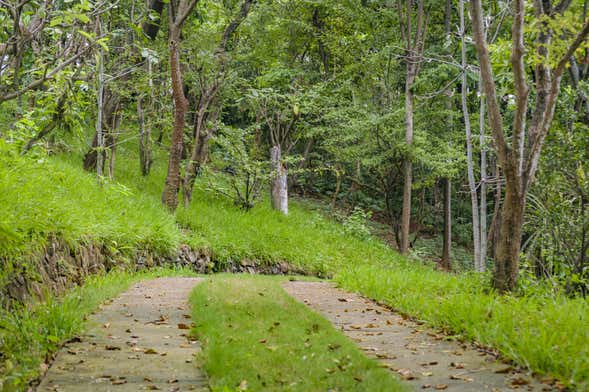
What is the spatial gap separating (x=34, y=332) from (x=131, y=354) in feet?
2.40

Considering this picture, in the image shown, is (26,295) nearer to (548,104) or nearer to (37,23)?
(37,23)

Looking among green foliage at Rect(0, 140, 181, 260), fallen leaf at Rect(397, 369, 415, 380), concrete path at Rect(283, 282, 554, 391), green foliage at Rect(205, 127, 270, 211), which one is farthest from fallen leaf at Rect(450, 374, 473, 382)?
green foliage at Rect(205, 127, 270, 211)

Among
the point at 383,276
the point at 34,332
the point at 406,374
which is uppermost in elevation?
the point at 34,332

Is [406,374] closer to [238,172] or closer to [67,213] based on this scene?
[67,213]

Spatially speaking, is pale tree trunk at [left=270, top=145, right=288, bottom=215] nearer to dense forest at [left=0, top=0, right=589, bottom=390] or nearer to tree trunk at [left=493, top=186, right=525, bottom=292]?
dense forest at [left=0, top=0, right=589, bottom=390]

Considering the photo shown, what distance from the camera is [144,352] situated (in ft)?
14.2

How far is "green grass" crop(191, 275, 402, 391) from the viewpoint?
11.9 feet

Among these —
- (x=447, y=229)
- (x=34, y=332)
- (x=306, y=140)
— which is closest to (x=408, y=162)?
(x=447, y=229)

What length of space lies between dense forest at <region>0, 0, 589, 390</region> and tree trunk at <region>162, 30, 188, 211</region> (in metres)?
0.04

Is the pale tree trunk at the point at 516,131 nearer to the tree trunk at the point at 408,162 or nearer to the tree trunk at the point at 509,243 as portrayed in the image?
the tree trunk at the point at 509,243

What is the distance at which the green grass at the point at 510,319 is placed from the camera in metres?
3.82

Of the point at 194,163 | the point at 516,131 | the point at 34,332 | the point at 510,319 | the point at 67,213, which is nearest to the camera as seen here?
the point at 34,332

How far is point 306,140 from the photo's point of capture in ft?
73.6

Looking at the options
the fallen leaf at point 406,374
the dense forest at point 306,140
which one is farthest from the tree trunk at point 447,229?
the fallen leaf at point 406,374
